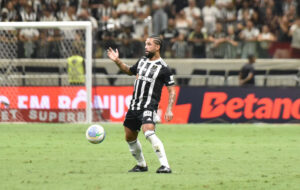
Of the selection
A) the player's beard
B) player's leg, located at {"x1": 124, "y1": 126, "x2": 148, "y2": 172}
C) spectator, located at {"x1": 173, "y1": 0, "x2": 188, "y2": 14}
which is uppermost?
the player's beard

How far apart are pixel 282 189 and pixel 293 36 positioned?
15.8m

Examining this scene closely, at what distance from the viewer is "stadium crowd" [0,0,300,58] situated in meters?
23.8

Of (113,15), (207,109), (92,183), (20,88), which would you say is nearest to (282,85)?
(207,109)

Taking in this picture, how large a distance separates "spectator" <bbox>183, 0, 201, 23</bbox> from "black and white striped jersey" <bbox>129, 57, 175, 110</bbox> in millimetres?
14158

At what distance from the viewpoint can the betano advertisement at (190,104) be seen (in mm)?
21094

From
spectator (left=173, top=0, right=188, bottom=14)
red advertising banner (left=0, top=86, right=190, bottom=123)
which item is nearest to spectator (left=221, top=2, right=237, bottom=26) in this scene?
spectator (left=173, top=0, right=188, bottom=14)

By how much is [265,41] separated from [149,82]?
14.4 m

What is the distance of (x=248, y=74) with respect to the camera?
2297cm

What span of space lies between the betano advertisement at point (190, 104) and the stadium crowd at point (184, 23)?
253 cm

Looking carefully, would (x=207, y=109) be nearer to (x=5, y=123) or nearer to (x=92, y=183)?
(x=5, y=123)

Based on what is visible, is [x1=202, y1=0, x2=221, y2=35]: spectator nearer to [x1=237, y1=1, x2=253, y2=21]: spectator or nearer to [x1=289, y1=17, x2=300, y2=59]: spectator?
[x1=237, y1=1, x2=253, y2=21]: spectator

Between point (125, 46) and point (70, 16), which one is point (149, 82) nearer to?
point (125, 46)

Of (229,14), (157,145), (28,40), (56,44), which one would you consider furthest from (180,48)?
(157,145)

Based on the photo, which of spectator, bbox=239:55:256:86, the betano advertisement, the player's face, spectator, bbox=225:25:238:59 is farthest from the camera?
spectator, bbox=225:25:238:59
